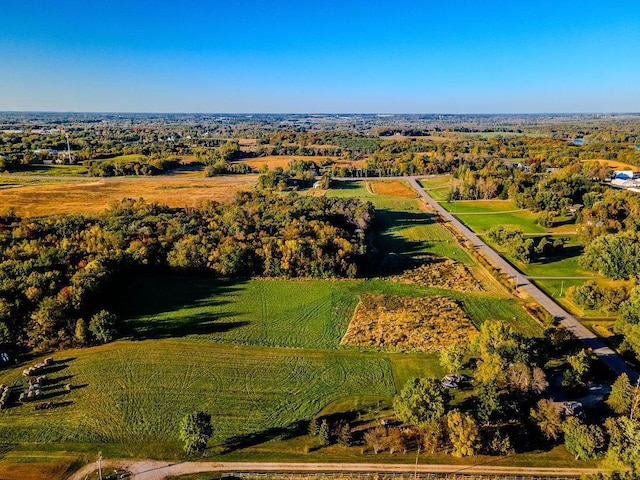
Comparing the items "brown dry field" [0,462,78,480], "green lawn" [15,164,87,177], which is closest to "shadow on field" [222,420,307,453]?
"brown dry field" [0,462,78,480]

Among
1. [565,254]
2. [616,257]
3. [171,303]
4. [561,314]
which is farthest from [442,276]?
[171,303]

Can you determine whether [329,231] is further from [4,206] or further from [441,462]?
[4,206]

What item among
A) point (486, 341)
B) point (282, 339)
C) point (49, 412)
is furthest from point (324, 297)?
point (49, 412)

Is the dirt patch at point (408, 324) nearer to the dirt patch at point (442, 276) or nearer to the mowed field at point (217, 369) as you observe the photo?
the mowed field at point (217, 369)

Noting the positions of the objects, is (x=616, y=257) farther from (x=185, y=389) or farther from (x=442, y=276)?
(x=185, y=389)

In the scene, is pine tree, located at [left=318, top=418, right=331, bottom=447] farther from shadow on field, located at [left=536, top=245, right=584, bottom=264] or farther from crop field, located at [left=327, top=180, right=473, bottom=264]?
shadow on field, located at [left=536, top=245, right=584, bottom=264]

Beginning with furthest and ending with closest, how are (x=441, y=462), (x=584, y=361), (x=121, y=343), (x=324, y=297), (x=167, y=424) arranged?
1. (x=324, y=297)
2. (x=121, y=343)
3. (x=584, y=361)
4. (x=167, y=424)
5. (x=441, y=462)

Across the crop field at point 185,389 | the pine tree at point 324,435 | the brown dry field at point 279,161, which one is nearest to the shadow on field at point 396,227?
the crop field at point 185,389
